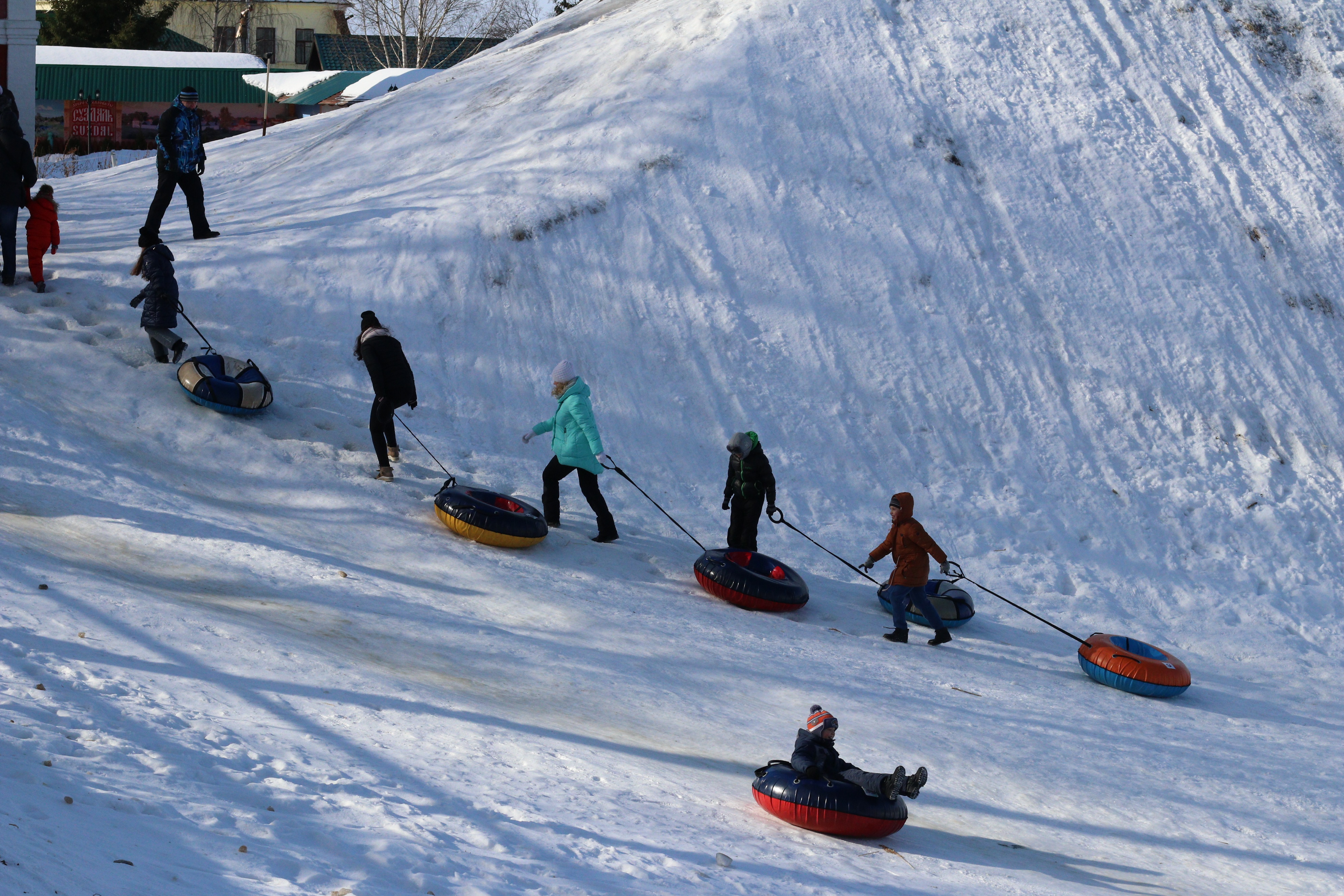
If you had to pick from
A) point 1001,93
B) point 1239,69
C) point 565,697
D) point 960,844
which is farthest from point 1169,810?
point 1239,69

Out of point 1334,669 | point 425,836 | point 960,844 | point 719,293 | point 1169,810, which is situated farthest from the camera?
point 719,293

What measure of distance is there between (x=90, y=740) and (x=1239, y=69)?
57.0 ft

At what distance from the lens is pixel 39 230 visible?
12859mm

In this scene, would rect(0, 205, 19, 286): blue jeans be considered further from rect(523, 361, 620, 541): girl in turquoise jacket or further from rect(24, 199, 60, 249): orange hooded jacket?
rect(523, 361, 620, 541): girl in turquoise jacket

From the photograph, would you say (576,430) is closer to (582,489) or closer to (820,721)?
(582,489)

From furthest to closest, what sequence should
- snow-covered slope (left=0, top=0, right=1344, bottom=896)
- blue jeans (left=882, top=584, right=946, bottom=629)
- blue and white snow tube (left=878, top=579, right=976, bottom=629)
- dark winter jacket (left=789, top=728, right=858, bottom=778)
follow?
blue and white snow tube (left=878, top=579, right=976, bottom=629)
blue jeans (left=882, top=584, right=946, bottom=629)
dark winter jacket (left=789, top=728, right=858, bottom=778)
snow-covered slope (left=0, top=0, right=1344, bottom=896)

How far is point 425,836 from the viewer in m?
5.12

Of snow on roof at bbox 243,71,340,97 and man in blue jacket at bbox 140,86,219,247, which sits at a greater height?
snow on roof at bbox 243,71,340,97

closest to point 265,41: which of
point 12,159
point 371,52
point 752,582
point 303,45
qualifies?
point 303,45

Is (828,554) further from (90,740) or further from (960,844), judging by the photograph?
(90,740)

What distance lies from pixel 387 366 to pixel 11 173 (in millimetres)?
5408

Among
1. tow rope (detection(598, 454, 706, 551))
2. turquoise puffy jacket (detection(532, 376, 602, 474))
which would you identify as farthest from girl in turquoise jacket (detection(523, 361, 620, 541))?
tow rope (detection(598, 454, 706, 551))

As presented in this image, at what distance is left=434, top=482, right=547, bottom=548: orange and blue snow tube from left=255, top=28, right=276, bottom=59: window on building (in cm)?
5930

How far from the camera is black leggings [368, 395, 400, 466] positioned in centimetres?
1104
